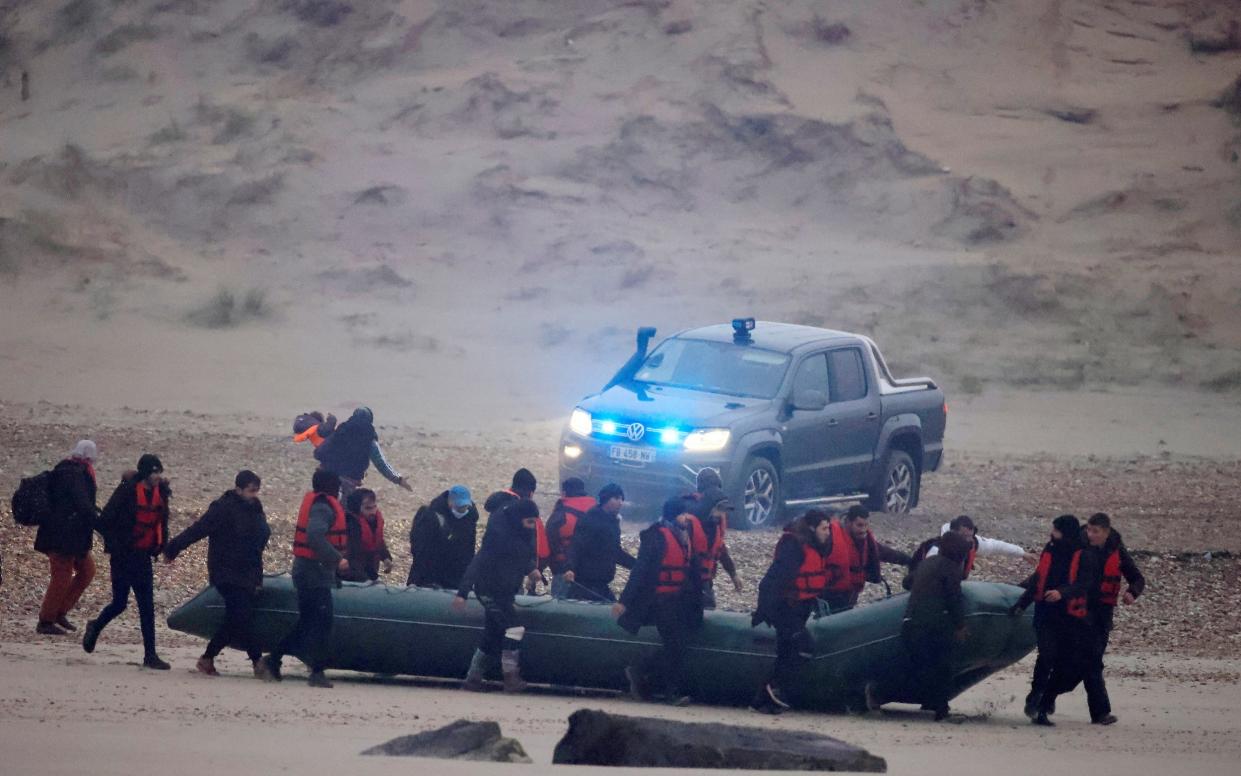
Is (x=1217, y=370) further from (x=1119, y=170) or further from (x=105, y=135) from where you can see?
(x=105, y=135)

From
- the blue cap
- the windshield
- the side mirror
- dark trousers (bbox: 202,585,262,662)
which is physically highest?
the windshield

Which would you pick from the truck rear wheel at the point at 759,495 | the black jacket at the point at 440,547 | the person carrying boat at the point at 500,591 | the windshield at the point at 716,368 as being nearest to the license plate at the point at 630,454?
the truck rear wheel at the point at 759,495

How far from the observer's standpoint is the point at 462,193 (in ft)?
103

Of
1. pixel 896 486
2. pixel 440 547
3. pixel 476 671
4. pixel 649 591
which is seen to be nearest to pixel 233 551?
pixel 440 547

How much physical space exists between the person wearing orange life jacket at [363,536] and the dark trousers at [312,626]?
718 mm

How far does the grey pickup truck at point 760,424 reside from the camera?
16.2 metres

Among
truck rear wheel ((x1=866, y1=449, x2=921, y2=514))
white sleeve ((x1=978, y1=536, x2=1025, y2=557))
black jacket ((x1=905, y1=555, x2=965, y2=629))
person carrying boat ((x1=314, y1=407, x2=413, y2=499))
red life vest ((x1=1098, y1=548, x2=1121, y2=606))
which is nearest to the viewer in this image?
black jacket ((x1=905, y1=555, x2=965, y2=629))

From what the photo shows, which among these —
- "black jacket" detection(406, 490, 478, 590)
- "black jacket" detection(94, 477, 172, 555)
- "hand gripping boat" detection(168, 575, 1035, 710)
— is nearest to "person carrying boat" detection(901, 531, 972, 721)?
"hand gripping boat" detection(168, 575, 1035, 710)

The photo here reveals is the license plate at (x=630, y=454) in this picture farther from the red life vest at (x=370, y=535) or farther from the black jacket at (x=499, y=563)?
the black jacket at (x=499, y=563)

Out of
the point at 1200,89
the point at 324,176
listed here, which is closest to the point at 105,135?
the point at 324,176

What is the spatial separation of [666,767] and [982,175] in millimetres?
25364

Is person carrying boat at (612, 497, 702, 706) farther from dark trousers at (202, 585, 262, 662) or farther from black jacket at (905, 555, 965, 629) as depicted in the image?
dark trousers at (202, 585, 262, 662)

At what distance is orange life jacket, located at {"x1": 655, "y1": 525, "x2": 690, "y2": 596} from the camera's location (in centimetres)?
1138

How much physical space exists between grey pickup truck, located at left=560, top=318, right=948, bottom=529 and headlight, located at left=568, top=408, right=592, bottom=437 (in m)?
0.01
